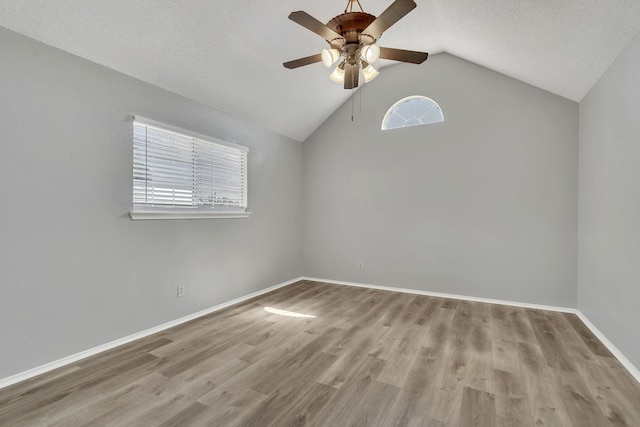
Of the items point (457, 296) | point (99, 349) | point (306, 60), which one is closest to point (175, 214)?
point (99, 349)

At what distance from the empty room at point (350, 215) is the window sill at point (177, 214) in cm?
3

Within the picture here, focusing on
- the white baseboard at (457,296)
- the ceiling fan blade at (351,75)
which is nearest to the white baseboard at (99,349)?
the white baseboard at (457,296)

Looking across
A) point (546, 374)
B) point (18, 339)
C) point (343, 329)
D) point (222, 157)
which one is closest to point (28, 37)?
point (222, 157)

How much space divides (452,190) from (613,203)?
1.69 m

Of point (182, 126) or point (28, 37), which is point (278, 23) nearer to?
point (182, 126)

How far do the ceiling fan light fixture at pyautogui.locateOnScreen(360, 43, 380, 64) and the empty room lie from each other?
0.01m

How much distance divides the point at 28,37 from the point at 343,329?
345cm

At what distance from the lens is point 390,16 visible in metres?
1.81

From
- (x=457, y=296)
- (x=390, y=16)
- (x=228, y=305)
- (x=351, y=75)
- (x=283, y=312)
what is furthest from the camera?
(x=457, y=296)

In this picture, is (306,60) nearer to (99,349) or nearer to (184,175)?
(184,175)

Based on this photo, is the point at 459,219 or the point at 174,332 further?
the point at 459,219

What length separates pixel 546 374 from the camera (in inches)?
82.4

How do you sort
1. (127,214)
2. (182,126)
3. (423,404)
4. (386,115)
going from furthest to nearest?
(386,115) → (182,126) → (127,214) → (423,404)

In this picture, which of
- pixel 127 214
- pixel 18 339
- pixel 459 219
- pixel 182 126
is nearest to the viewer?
pixel 18 339
